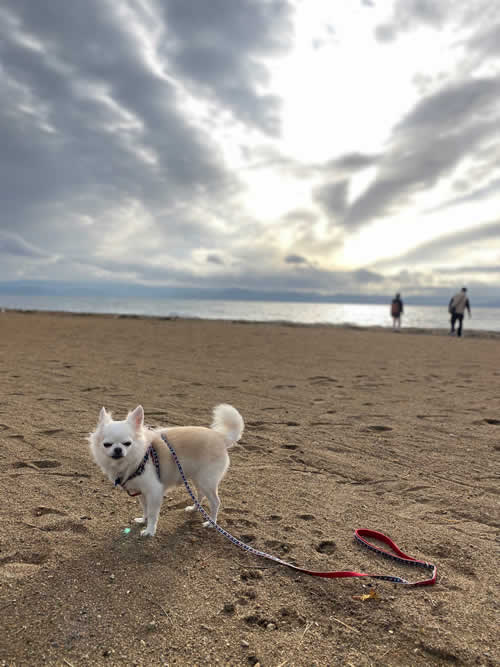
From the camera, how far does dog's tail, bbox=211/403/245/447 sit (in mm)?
3932

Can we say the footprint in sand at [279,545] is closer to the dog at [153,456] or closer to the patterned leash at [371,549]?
the patterned leash at [371,549]

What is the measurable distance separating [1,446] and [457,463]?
5733 mm

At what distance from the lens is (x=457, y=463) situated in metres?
5.21

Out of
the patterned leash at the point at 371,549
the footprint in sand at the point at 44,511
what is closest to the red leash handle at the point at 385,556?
the patterned leash at the point at 371,549

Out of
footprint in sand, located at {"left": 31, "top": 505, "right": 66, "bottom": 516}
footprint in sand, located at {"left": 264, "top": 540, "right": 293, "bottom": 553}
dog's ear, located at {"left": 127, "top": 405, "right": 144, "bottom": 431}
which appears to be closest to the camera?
footprint in sand, located at {"left": 264, "top": 540, "right": 293, "bottom": 553}

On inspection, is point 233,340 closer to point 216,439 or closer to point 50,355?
point 50,355

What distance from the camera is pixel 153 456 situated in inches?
142

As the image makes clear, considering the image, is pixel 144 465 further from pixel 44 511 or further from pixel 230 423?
pixel 44 511

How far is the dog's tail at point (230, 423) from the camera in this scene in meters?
3.93

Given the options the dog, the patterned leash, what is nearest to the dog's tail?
the dog

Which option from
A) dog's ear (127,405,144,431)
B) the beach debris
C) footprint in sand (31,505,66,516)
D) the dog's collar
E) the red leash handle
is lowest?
the beach debris

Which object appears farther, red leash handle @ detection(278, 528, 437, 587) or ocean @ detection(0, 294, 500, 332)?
ocean @ detection(0, 294, 500, 332)

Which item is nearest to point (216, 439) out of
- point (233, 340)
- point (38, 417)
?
point (38, 417)

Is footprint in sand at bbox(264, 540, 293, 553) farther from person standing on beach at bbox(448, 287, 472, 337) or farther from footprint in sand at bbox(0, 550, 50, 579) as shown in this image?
person standing on beach at bbox(448, 287, 472, 337)
